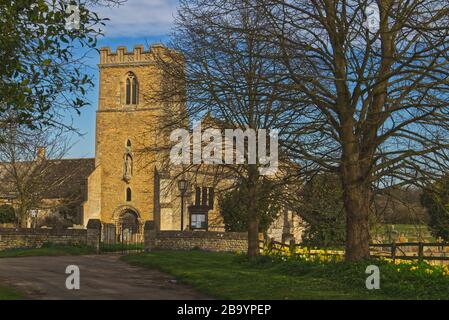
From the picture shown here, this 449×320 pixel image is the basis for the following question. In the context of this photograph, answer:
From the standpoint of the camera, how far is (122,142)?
54.7m

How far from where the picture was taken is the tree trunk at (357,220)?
14211 mm

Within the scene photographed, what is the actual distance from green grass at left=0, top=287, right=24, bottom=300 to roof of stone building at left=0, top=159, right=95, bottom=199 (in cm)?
2813

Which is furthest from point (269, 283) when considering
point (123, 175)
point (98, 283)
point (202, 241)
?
point (123, 175)

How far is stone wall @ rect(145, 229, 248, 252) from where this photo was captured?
101 ft

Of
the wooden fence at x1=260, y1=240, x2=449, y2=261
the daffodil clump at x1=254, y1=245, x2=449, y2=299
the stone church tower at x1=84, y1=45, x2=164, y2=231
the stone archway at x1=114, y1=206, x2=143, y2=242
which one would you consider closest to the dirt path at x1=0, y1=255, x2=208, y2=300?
the daffodil clump at x1=254, y1=245, x2=449, y2=299

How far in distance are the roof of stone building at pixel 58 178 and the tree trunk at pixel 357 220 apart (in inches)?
1179

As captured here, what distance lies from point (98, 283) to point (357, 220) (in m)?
6.83

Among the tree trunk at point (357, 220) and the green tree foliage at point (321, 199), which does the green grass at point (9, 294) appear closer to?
the tree trunk at point (357, 220)

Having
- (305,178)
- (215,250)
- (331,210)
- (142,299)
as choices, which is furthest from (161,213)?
(142,299)

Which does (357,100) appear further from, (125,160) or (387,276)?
(125,160)

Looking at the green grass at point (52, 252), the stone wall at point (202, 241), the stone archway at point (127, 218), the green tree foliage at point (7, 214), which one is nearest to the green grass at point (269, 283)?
the green grass at point (52, 252)

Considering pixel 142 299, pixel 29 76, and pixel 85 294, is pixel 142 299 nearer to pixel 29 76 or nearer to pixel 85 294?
pixel 85 294

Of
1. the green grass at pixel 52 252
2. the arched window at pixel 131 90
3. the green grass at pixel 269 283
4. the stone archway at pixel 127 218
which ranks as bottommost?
the green grass at pixel 52 252

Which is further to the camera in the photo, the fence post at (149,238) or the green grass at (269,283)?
the fence post at (149,238)
